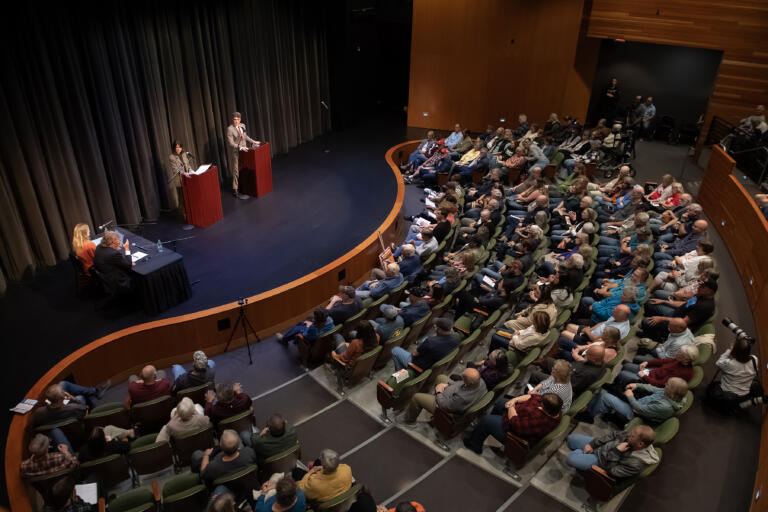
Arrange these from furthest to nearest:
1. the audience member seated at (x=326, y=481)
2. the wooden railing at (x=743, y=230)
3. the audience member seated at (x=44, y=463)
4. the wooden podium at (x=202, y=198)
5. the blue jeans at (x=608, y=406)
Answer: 1. the wooden podium at (x=202, y=198)
2. the wooden railing at (x=743, y=230)
3. the blue jeans at (x=608, y=406)
4. the audience member seated at (x=44, y=463)
5. the audience member seated at (x=326, y=481)

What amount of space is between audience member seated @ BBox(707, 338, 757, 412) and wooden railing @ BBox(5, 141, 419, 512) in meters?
4.15

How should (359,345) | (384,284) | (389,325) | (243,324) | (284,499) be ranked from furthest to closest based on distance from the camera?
(384,284)
(243,324)
(389,325)
(359,345)
(284,499)

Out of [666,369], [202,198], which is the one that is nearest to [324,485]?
[666,369]

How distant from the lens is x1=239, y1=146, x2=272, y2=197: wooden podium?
852 centimetres

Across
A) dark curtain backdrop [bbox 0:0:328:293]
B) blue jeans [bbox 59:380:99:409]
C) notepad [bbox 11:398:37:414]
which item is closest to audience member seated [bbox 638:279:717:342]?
blue jeans [bbox 59:380:99:409]

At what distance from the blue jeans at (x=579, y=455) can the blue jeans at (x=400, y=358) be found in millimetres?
1531

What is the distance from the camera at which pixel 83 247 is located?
19.0 feet

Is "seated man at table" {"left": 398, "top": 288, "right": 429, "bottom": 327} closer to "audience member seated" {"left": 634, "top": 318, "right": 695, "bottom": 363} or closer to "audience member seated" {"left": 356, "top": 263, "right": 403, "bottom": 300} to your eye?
"audience member seated" {"left": 356, "top": 263, "right": 403, "bottom": 300}

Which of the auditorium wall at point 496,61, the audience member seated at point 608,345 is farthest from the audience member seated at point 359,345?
the auditorium wall at point 496,61

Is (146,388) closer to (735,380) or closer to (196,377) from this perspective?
(196,377)

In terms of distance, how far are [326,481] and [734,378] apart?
3.62 metres

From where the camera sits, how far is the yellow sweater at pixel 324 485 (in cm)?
353

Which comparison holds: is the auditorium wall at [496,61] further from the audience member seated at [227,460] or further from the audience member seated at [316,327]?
the audience member seated at [227,460]

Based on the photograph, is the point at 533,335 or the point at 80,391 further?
the point at 533,335
